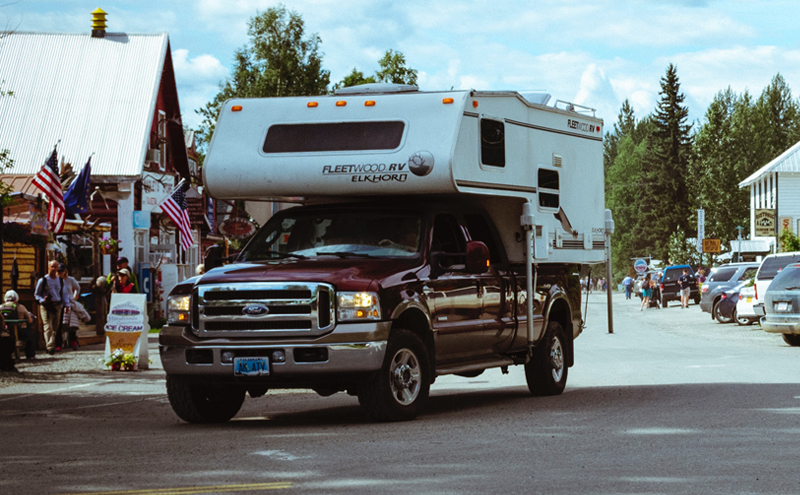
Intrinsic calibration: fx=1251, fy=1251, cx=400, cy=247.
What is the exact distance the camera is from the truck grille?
10.4 meters

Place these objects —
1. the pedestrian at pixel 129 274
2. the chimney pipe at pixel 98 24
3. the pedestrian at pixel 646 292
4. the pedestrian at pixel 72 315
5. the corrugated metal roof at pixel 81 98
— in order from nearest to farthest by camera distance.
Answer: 1. the pedestrian at pixel 129 274
2. the pedestrian at pixel 72 315
3. the corrugated metal roof at pixel 81 98
4. the chimney pipe at pixel 98 24
5. the pedestrian at pixel 646 292

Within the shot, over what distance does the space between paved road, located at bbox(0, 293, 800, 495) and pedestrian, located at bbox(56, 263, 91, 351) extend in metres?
8.06

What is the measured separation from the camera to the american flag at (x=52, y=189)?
24656 millimetres

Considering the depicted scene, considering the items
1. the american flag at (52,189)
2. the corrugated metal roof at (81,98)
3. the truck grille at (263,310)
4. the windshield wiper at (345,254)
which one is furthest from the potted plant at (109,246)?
the truck grille at (263,310)

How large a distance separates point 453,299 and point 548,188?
8.01 ft

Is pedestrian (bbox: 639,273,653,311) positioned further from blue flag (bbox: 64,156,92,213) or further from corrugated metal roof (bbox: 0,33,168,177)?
blue flag (bbox: 64,156,92,213)

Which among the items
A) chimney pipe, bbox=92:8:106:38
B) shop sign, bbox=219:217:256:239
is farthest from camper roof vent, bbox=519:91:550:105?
shop sign, bbox=219:217:256:239

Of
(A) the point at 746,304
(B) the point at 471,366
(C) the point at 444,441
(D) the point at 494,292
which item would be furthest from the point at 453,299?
(A) the point at 746,304

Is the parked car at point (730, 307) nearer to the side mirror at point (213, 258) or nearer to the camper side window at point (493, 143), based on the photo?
the camper side window at point (493, 143)

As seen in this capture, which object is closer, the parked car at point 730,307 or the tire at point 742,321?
the tire at point 742,321

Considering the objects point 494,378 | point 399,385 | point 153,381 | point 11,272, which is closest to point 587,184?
point 494,378

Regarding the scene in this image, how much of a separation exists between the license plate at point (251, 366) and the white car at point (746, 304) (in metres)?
22.5

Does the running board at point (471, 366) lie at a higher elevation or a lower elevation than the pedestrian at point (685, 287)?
lower

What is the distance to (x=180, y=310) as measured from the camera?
10.9m
